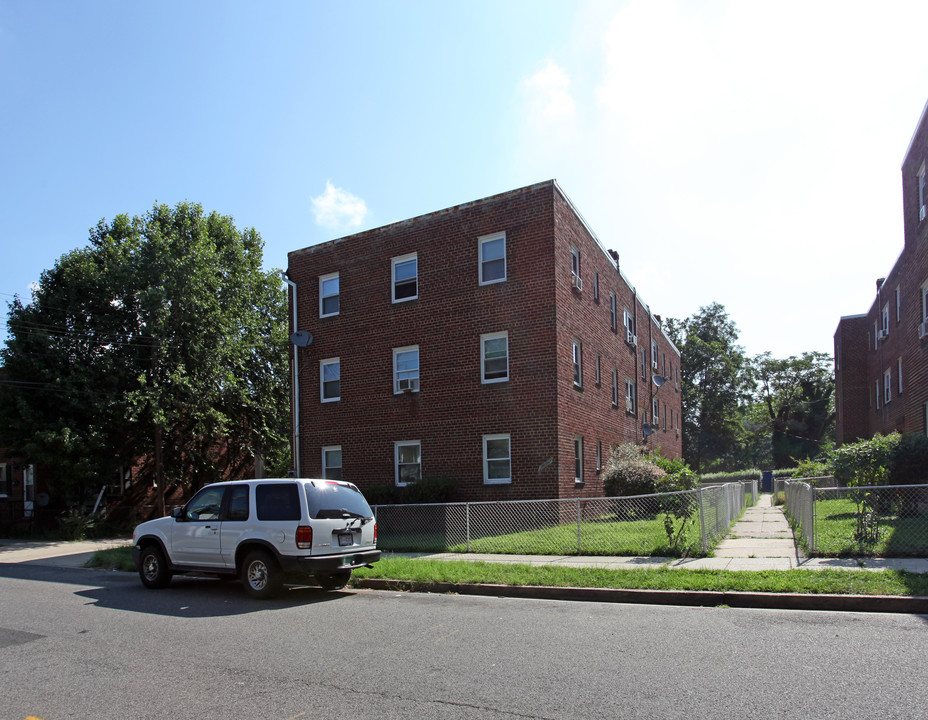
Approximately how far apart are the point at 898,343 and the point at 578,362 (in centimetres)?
1382

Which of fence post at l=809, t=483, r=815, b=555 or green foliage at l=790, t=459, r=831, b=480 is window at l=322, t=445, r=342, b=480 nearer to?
fence post at l=809, t=483, r=815, b=555

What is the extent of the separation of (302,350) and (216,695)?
17.8m

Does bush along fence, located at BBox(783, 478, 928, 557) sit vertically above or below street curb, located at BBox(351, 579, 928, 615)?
above

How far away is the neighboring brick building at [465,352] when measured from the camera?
728 inches

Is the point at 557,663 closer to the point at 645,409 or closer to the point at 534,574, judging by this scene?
the point at 534,574

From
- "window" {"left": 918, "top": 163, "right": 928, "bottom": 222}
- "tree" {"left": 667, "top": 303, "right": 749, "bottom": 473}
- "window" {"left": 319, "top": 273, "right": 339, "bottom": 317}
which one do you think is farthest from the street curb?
"tree" {"left": 667, "top": 303, "right": 749, "bottom": 473}

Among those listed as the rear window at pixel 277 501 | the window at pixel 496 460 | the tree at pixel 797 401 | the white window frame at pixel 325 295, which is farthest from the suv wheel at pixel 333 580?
the tree at pixel 797 401

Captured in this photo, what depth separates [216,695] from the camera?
5402mm

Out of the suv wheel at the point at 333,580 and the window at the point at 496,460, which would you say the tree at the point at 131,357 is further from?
the suv wheel at the point at 333,580

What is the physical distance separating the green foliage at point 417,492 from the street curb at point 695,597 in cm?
746

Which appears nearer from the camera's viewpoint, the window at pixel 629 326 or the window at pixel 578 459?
the window at pixel 578 459

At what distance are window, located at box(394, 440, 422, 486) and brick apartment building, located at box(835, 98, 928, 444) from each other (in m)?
14.6

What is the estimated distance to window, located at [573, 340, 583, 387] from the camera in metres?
20.2

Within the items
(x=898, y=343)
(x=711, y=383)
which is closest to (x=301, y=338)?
(x=898, y=343)
